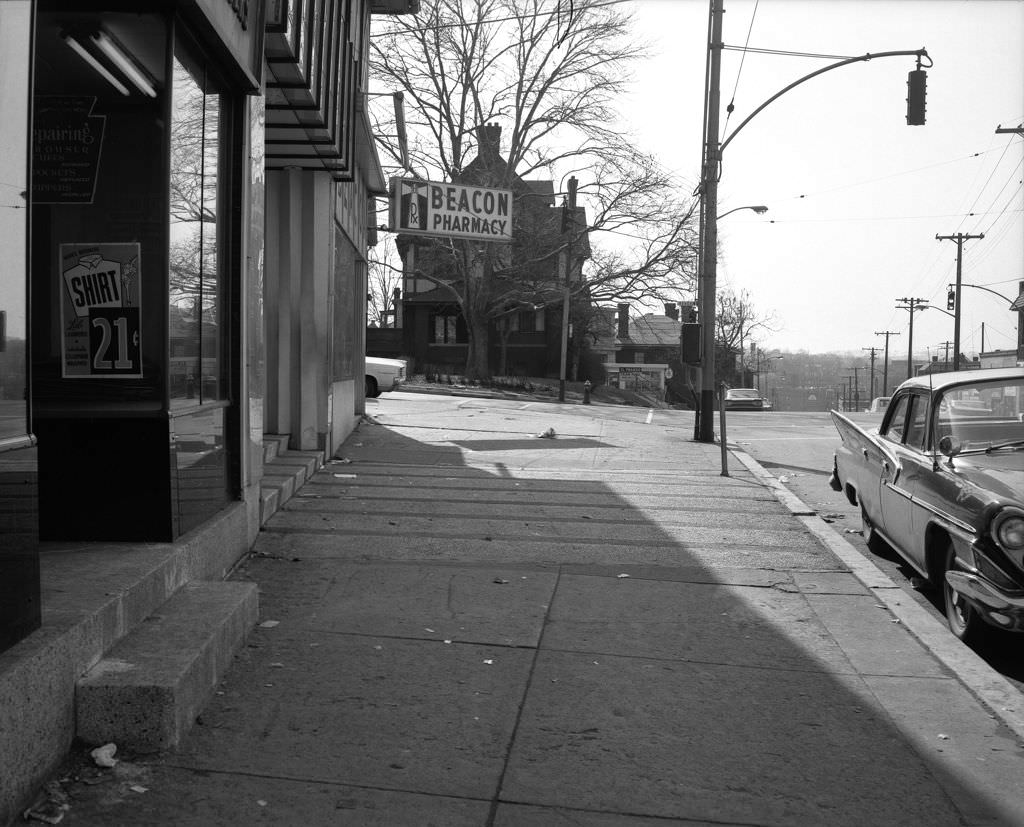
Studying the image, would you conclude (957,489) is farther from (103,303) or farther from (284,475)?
(284,475)

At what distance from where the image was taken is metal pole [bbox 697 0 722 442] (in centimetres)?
1961

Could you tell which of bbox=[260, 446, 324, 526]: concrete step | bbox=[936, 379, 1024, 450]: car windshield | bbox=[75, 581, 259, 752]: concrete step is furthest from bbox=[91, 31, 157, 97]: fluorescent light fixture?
bbox=[936, 379, 1024, 450]: car windshield

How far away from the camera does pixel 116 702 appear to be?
3.61 meters

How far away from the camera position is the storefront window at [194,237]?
18.0ft

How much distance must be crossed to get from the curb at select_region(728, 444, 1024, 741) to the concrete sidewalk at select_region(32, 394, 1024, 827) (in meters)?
0.06

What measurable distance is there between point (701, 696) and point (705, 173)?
17.1 meters

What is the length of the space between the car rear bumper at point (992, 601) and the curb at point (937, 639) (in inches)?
9.1

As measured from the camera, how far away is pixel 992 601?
5211 mm

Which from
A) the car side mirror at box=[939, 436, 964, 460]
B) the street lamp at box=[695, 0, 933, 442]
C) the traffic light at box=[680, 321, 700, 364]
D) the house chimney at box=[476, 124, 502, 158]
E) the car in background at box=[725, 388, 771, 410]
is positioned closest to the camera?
the car side mirror at box=[939, 436, 964, 460]

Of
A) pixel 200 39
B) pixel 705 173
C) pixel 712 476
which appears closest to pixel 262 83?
pixel 200 39

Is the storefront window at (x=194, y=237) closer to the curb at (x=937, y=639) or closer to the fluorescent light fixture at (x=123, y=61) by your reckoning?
the fluorescent light fixture at (x=123, y=61)

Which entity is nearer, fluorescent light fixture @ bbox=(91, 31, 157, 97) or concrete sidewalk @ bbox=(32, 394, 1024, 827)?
concrete sidewalk @ bbox=(32, 394, 1024, 827)

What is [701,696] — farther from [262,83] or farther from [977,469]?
[262,83]

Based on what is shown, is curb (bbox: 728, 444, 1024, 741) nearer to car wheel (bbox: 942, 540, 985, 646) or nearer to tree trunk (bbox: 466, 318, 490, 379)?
car wheel (bbox: 942, 540, 985, 646)
